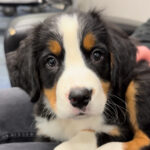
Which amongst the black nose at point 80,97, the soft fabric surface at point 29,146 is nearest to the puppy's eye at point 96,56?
the black nose at point 80,97

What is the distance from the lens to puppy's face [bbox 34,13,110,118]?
1.59 meters

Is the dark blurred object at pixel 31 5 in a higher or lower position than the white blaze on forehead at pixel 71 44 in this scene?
lower

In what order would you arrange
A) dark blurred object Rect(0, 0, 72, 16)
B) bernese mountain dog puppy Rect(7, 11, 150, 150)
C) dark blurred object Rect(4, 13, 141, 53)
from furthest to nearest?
dark blurred object Rect(0, 0, 72, 16) → dark blurred object Rect(4, 13, 141, 53) → bernese mountain dog puppy Rect(7, 11, 150, 150)

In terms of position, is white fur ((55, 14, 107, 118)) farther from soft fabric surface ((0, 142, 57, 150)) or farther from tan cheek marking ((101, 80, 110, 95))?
soft fabric surface ((0, 142, 57, 150))

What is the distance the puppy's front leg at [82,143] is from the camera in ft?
6.12

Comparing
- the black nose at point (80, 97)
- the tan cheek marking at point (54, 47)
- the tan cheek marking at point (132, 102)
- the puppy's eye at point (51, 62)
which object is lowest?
the tan cheek marking at point (132, 102)

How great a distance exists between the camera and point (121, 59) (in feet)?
6.16

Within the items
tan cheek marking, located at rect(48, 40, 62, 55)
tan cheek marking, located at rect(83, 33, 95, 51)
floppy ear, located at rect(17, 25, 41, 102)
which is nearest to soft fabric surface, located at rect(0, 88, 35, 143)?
floppy ear, located at rect(17, 25, 41, 102)

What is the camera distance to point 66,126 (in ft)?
6.93

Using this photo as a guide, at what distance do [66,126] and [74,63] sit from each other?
61cm

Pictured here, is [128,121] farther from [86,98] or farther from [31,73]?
[31,73]

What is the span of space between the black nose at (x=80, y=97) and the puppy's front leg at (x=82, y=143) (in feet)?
1.30

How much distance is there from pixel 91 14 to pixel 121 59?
1.25 ft

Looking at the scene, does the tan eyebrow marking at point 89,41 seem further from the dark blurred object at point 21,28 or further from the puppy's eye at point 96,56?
the dark blurred object at point 21,28
